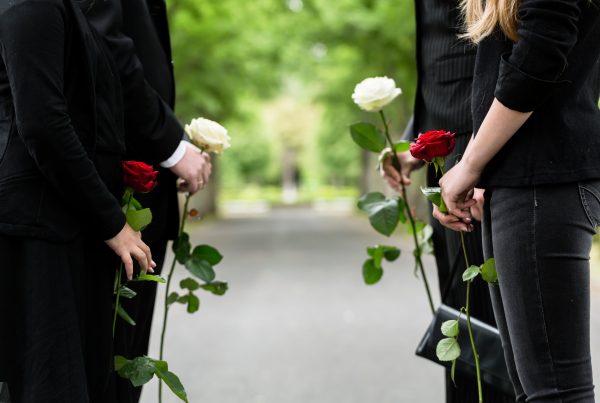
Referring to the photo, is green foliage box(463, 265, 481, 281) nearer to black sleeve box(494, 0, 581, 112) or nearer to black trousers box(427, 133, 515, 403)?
black trousers box(427, 133, 515, 403)

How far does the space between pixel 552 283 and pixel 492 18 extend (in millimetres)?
585

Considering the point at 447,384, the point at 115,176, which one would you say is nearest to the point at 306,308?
the point at 447,384

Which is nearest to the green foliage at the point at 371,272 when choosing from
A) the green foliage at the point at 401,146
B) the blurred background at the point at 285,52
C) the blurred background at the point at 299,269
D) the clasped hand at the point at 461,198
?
the blurred background at the point at 299,269

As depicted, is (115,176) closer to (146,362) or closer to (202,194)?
(146,362)

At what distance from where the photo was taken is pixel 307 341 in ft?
20.0

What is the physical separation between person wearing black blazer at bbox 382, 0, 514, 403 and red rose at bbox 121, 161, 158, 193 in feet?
2.72

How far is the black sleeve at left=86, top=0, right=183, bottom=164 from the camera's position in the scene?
7.04 feet

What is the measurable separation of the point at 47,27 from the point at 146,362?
3.02 feet

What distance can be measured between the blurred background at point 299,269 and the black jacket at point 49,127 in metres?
0.98

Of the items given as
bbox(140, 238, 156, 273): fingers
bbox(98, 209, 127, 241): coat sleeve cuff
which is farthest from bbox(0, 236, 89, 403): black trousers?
bbox(140, 238, 156, 273): fingers

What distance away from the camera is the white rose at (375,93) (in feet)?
8.38

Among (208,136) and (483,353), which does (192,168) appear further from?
(483,353)

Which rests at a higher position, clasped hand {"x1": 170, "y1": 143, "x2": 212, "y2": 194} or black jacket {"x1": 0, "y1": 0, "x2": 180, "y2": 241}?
black jacket {"x1": 0, "y1": 0, "x2": 180, "y2": 241}

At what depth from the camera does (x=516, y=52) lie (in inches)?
67.5
